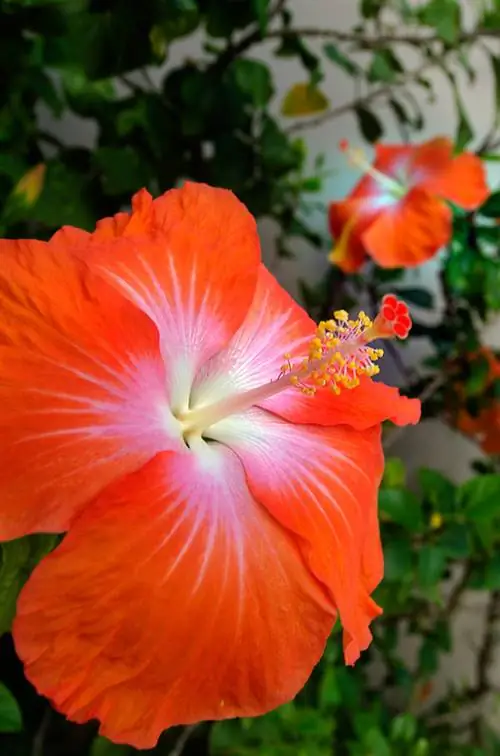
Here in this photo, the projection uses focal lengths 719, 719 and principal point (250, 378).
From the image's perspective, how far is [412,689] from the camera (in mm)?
1181

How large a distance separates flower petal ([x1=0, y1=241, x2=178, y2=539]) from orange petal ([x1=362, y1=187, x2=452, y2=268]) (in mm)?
563

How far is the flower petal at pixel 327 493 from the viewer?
1.30 feet

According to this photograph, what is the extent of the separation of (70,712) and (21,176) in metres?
0.56

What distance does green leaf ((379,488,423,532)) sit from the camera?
81 cm

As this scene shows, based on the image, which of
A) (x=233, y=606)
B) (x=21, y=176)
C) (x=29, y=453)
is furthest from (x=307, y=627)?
(x=21, y=176)

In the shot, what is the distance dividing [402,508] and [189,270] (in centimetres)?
49

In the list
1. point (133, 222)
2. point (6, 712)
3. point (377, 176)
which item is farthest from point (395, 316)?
point (377, 176)

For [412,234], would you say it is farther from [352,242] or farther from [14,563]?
[14,563]

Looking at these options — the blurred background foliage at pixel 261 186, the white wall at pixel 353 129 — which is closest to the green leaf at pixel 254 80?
the blurred background foliage at pixel 261 186

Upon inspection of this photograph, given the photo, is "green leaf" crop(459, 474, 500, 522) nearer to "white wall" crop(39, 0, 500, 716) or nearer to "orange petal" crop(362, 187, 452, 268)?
"orange petal" crop(362, 187, 452, 268)

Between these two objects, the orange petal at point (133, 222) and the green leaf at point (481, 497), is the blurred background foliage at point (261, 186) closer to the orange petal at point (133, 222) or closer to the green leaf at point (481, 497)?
the green leaf at point (481, 497)

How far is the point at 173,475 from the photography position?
370mm

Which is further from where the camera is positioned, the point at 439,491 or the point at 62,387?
the point at 439,491

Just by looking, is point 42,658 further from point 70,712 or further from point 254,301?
point 254,301
